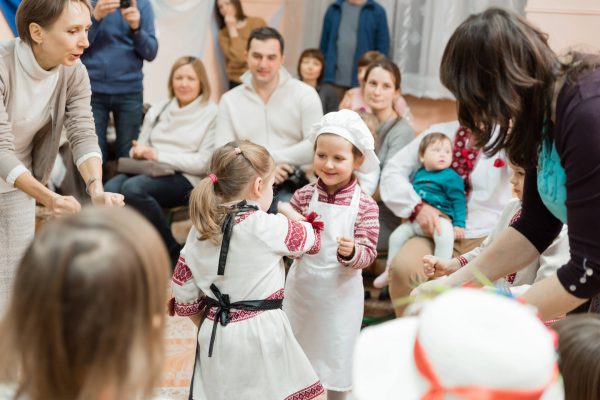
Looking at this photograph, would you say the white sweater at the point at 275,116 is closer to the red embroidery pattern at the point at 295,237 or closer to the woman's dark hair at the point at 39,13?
the red embroidery pattern at the point at 295,237

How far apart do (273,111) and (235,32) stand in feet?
5.12

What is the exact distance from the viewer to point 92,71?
4.12 m

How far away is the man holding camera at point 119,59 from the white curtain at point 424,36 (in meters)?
1.70

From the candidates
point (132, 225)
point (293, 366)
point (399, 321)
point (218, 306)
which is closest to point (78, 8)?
point (218, 306)

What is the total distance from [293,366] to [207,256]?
44 centimetres

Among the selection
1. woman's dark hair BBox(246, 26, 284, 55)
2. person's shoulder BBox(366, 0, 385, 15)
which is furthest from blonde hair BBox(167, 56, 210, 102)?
person's shoulder BBox(366, 0, 385, 15)

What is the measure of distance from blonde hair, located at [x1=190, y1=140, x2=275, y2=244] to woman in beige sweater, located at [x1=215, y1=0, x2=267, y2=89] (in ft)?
9.77

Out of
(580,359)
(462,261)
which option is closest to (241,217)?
(462,261)

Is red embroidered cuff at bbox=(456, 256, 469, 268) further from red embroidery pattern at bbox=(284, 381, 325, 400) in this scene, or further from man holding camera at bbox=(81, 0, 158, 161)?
man holding camera at bbox=(81, 0, 158, 161)

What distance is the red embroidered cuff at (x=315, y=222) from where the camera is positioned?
2.45 m

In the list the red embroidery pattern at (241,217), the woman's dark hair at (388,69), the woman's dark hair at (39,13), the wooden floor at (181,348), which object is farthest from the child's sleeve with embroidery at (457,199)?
the woman's dark hair at (39,13)

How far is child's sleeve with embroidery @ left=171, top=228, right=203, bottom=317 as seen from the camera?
2.32 meters

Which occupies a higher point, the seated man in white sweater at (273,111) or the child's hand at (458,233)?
the seated man in white sweater at (273,111)

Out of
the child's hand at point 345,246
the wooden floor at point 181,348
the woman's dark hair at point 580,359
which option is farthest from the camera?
the wooden floor at point 181,348
